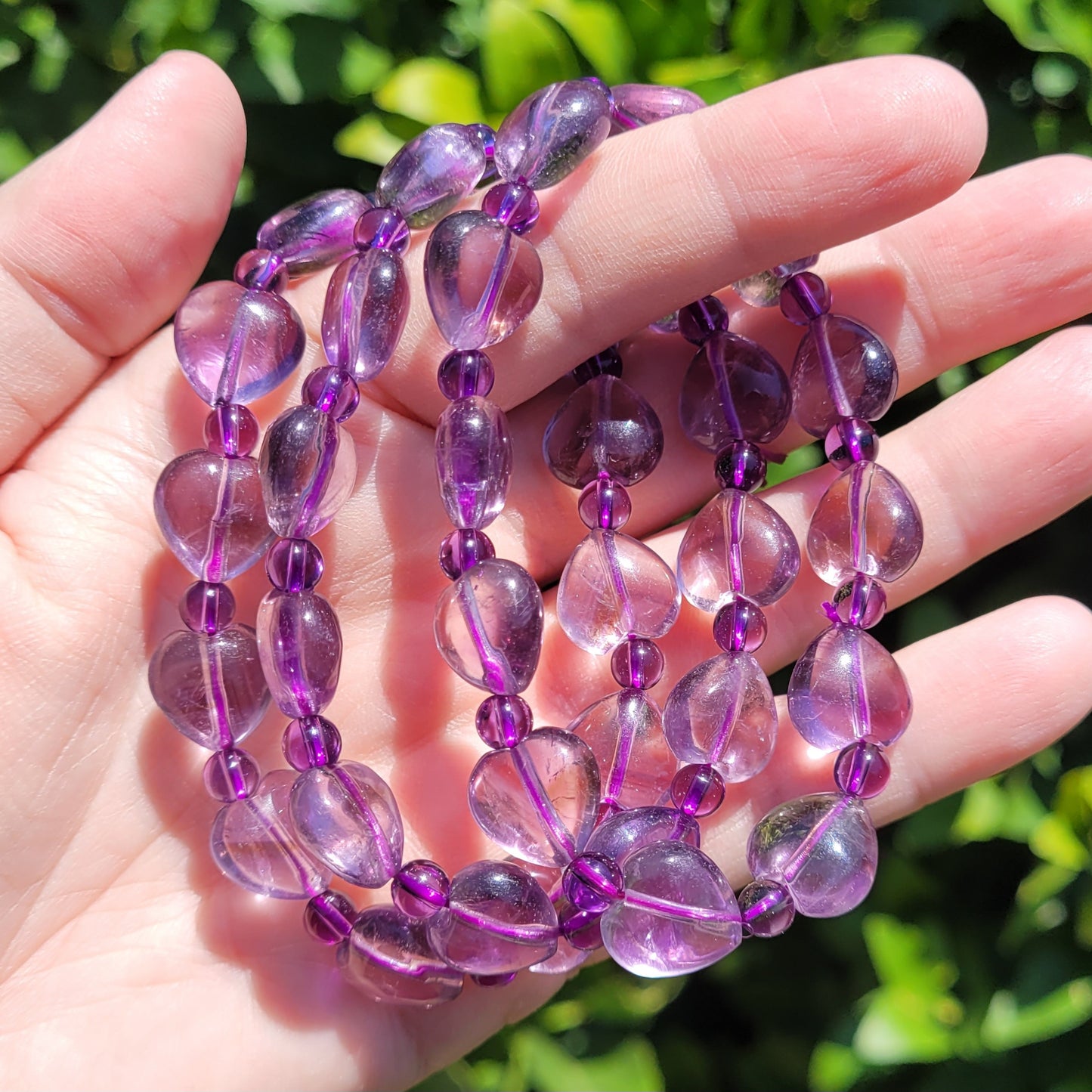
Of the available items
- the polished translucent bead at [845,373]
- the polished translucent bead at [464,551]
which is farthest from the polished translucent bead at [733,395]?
the polished translucent bead at [464,551]

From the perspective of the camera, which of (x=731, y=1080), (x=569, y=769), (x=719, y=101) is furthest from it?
(x=731, y=1080)

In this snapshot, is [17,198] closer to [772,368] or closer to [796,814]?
[772,368]

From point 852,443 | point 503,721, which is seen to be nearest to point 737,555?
point 852,443

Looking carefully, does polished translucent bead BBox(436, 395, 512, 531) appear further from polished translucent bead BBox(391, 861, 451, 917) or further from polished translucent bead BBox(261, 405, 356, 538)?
polished translucent bead BBox(391, 861, 451, 917)

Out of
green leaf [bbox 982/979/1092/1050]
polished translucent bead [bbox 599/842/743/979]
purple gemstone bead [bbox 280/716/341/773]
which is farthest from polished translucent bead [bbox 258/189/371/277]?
green leaf [bbox 982/979/1092/1050]

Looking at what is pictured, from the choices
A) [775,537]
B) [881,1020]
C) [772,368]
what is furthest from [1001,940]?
[772,368]

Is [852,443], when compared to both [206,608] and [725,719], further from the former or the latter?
[206,608]

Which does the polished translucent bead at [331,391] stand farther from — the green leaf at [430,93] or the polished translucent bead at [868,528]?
the polished translucent bead at [868,528]
